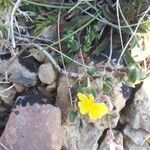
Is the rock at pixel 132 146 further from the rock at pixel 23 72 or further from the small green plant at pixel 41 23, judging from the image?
the small green plant at pixel 41 23

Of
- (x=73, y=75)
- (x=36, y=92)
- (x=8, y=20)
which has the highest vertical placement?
(x=8, y=20)

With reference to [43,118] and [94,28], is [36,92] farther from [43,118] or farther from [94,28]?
[94,28]

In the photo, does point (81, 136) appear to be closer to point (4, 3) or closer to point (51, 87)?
point (51, 87)

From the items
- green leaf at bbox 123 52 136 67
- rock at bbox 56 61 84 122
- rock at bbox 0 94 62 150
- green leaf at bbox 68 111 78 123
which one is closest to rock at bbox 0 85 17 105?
rock at bbox 0 94 62 150

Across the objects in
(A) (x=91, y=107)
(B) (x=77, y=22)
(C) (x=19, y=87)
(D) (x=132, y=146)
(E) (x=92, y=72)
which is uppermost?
(B) (x=77, y=22)

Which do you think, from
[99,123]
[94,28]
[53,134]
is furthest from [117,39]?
[53,134]

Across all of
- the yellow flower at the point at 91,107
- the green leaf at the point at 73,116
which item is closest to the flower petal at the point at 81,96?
the yellow flower at the point at 91,107

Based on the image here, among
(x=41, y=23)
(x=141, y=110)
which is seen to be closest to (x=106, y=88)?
(x=141, y=110)
